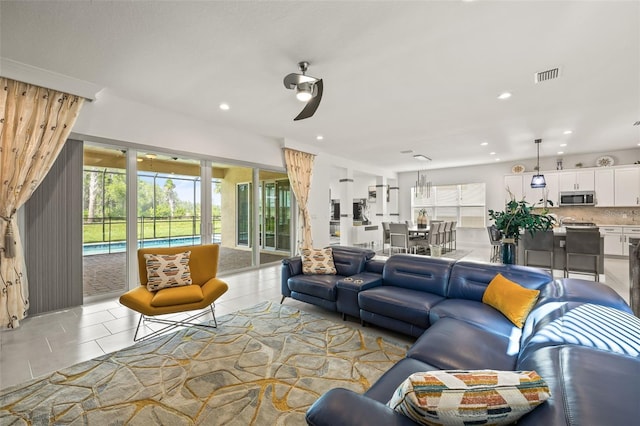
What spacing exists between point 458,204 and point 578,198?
3.16 metres

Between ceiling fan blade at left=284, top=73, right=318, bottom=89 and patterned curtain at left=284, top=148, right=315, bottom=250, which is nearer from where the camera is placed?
ceiling fan blade at left=284, top=73, right=318, bottom=89

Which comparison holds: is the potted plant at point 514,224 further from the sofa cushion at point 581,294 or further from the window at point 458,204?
the window at point 458,204

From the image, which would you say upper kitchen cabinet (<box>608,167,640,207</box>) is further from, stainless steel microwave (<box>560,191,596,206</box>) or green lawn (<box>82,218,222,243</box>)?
green lawn (<box>82,218,222,243</box>)

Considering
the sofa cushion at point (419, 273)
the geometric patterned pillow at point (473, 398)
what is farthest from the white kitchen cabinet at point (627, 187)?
the geometric patterned pillow at point (473, 398)

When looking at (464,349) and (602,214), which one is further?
(602,214)

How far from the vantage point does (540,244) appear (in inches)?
194

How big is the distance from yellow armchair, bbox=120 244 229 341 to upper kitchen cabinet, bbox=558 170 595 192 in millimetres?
9531

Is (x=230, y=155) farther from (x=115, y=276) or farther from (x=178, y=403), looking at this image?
(x=178, y=403)

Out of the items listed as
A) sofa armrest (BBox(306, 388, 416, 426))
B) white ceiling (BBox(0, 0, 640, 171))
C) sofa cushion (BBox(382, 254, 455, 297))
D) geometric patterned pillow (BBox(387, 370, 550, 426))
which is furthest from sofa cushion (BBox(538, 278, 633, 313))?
white ceiling (BBox(0, 0, 640, 171))

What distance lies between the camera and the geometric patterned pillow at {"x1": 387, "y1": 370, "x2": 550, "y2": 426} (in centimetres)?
81

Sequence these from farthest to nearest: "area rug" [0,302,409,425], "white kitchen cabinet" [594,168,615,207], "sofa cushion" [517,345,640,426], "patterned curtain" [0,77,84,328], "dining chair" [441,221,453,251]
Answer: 1. "dining chair" [441,221,453,251]
2. "white kitchen cabinet" [594,168,615,207]
3. "patterned curtain" [0,77,84,328]
4. "area rug" [0,302,409,425]
5. "sofa cushion" [517,345,640,426]

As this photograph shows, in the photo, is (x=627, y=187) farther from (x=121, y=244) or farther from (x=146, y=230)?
(x=121, y=244)

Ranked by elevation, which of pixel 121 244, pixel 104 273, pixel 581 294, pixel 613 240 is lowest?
pixel 104 273

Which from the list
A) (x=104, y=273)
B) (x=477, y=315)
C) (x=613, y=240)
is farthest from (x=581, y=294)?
(x=613, y=240)
